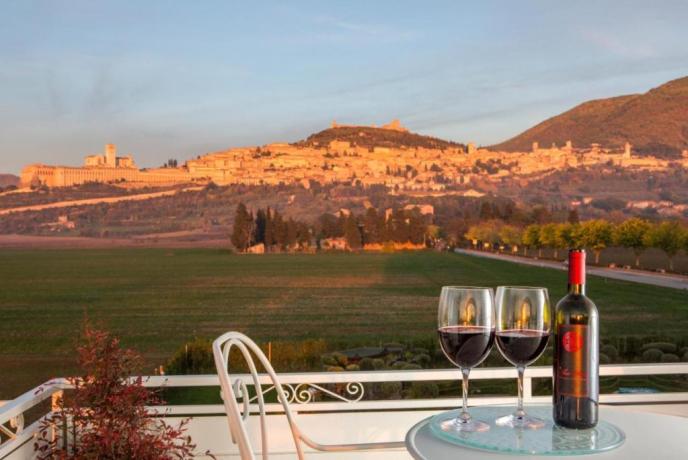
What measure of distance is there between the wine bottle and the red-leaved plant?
4.15 feet

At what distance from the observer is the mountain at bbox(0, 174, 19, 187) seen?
2594 inches

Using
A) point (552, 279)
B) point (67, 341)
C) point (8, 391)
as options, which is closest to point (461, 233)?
point (552, 279)

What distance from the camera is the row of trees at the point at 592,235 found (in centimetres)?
5022

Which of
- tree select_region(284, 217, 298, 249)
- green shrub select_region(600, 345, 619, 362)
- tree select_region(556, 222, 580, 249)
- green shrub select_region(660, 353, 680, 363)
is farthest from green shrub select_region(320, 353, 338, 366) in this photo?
tree select_region(284, 217, 298, 249)

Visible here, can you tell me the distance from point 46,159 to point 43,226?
20.3 ft

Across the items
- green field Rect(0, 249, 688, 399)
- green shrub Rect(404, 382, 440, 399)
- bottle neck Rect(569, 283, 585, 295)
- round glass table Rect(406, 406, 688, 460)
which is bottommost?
green field Rect(0, 249, 688, 399)

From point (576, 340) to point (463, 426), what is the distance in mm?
219

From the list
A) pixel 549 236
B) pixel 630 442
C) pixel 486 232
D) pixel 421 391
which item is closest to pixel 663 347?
pixel 421 391

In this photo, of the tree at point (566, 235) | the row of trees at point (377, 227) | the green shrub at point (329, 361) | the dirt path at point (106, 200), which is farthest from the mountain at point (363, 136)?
the green shrub at point (329, 361)

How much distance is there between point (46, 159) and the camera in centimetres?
7069

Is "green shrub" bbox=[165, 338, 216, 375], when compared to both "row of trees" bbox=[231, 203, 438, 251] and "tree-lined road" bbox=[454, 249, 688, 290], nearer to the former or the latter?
"tree-lined road" bbox=[454, 249, 688, 290]

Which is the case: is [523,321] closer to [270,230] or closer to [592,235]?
[592,235]

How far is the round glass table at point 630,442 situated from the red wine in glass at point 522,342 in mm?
147

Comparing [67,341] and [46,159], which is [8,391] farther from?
[46,159]
